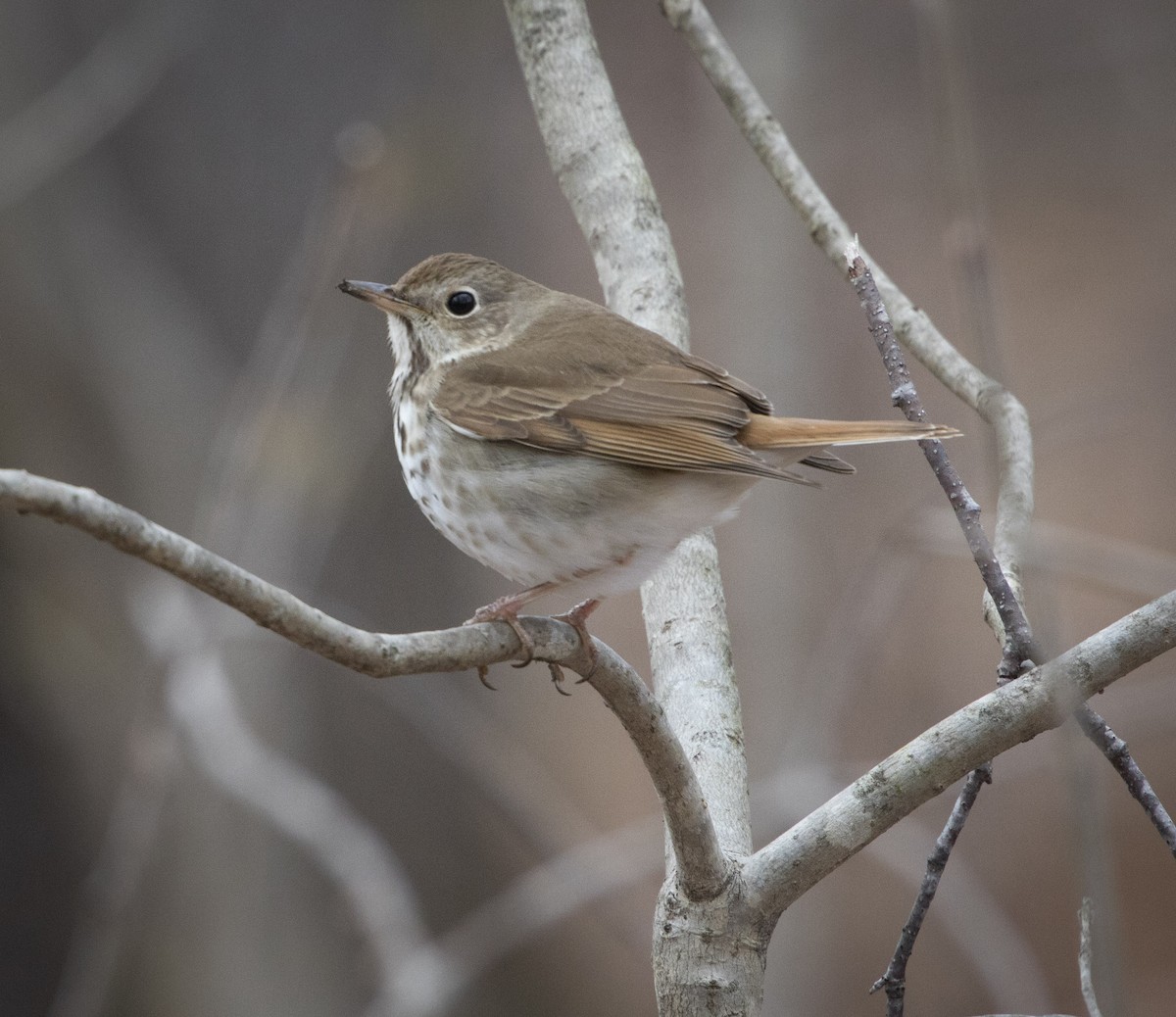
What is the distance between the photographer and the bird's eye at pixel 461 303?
338 cm

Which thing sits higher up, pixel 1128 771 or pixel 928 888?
pixel 1128 771

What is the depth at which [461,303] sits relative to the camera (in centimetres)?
339

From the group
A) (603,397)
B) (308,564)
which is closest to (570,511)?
(603,397)

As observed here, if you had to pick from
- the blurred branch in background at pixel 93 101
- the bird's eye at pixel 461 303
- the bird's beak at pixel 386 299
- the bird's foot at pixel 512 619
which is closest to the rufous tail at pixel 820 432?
the bird's foot at pixel 512 619

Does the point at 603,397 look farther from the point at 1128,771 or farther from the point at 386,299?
the point at 1128,771

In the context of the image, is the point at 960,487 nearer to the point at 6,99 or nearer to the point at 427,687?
the point at 427,687

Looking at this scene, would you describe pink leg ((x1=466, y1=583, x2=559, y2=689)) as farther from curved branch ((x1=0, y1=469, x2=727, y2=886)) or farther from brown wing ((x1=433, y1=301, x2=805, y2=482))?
brown wing ((x1=433, y1=301, x2=805, y2=482))

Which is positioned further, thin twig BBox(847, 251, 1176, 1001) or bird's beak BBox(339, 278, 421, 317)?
bird's beak BBox(339, 278, 421, 317)

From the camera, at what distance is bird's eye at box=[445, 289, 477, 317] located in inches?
133

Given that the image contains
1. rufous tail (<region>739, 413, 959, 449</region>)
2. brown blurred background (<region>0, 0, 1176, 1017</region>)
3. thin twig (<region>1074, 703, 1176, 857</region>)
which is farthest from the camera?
brown blurred background (<region>0, 0, 1176, 1017</region>)

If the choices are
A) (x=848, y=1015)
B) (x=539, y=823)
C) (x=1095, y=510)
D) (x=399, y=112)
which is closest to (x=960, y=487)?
(x=539, y=823)

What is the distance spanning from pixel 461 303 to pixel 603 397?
21.0 inches

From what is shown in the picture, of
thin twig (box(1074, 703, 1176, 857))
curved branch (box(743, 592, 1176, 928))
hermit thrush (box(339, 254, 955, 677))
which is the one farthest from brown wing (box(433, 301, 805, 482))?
thin twig (box(1074, 703, 1176, 857))

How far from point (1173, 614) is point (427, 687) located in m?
3.84
